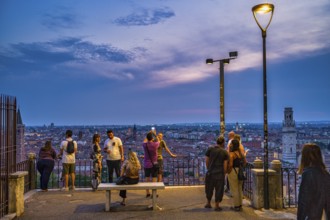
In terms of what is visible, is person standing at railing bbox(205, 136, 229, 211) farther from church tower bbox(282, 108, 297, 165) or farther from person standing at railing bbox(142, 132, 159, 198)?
church tower bbox(282, 108, 297, 165)

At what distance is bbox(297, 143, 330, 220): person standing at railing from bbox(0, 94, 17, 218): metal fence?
6666mm

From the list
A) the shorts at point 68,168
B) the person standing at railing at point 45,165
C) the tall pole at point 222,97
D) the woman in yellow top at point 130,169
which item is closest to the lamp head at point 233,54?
the tall pole at point 222,97

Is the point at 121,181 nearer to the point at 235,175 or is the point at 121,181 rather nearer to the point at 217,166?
the point at 217,166

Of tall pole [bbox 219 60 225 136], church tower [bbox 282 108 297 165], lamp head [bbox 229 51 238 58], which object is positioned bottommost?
church tower [bbox 282 108 297 165]

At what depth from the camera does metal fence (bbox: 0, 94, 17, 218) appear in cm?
868

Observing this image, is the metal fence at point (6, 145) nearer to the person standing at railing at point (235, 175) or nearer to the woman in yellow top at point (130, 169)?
the woman in yellow top at point (130, 169)

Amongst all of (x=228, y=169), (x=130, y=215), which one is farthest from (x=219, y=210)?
(x=130, y=215)

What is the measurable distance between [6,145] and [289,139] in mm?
62902

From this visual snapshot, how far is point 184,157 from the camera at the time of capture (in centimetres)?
1464

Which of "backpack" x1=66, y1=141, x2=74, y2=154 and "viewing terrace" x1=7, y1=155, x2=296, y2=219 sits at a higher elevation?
"backpack" x1=66, y1=141, x2=74, y2=154

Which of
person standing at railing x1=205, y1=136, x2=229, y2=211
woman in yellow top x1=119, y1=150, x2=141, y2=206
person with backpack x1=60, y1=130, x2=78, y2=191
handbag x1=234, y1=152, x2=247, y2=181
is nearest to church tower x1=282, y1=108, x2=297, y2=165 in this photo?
person with backpack x1=60, y1=130, x2=78, y2=191

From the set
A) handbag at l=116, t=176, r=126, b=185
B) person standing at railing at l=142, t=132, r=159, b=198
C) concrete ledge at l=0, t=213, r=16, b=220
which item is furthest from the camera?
person standing at railing at l=142, t=132, r=159, b=198

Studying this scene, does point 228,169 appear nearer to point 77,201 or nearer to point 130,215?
point 130,215

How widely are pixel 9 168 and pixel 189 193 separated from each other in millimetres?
5920
